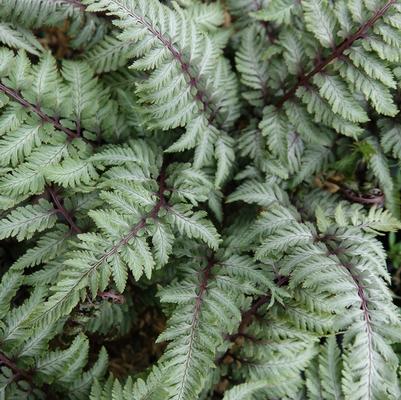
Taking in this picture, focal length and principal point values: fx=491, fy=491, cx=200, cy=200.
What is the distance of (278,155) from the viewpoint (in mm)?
2758

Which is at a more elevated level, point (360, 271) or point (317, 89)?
point (317, 89)

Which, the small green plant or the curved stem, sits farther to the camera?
the curved stem

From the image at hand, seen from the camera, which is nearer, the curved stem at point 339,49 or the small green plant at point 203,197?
the small green plant at point 203,197

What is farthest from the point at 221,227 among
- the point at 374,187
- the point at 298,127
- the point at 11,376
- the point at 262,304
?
the point at 11,376

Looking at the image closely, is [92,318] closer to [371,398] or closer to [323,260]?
[323,260]

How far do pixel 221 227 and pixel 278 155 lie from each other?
1.96 feet

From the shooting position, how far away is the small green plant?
2.31 m

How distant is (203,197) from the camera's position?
2574 millimetres

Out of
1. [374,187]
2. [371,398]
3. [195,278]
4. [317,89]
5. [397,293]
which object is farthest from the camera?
[397,293]

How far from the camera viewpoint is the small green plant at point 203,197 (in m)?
2.31

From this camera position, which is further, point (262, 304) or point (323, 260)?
point (262, 304)

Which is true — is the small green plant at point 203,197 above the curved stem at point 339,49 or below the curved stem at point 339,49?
below

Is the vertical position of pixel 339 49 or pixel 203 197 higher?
pixel 339 49

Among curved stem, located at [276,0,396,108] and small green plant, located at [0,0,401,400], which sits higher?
curved stem, located at [276,0,396,108]
